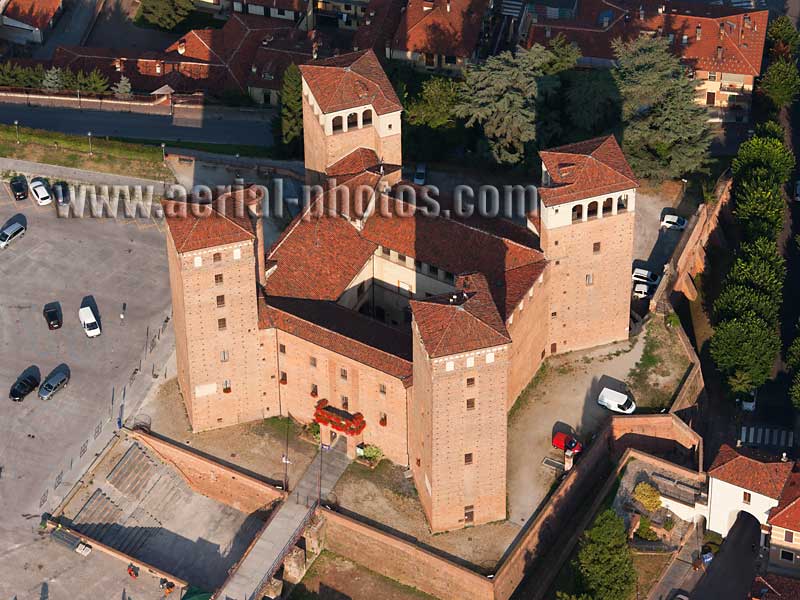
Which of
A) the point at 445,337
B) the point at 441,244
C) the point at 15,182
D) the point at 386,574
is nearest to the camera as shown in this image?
the point at 445,337

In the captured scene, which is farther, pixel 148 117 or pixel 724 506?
pixel 148 117

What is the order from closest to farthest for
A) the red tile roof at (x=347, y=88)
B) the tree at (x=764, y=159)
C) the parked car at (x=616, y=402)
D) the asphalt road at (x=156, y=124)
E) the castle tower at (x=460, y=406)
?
the castle tower at (x=460, y=406)
the parked car at (x=616, y=402)
the red tile roof at (x=347, y=88)
the tree at (x=764, y=159)
the asphalt road at (x=156, y=124)

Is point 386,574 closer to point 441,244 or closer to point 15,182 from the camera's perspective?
point 441,244

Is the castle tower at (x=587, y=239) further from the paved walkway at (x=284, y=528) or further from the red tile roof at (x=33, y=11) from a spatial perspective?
the red tile roof at (x=33, y=11)

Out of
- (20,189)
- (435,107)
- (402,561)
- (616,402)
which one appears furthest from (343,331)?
(20,189)

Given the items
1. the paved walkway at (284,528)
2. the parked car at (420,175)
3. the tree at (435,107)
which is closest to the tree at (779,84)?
the tree at (435,107)

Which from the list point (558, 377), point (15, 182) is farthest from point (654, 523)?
point (15, 182)

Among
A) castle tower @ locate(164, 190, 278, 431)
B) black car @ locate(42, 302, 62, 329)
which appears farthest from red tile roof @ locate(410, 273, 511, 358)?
black car @ locate(42, 302, 62, 329)
